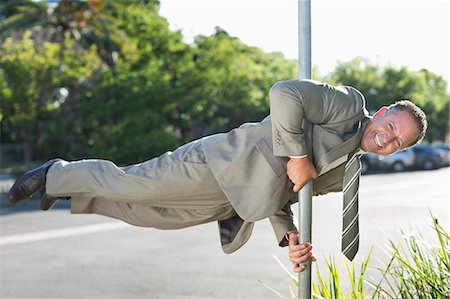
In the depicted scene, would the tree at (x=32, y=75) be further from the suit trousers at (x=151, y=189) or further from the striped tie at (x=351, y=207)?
the striped tie at (x=351, y=207)

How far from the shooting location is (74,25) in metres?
28.0

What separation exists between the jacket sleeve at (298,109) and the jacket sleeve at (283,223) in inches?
25.4

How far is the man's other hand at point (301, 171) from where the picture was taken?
3.23 metres

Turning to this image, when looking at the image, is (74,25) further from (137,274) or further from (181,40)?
(137,274)

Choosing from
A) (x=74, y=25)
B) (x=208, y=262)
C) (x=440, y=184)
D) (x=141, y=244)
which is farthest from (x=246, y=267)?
(x=74, y=25)

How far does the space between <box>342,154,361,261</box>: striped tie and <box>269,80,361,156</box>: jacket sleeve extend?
0.99 feet

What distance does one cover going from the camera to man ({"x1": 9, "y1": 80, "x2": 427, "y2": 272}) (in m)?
3.25

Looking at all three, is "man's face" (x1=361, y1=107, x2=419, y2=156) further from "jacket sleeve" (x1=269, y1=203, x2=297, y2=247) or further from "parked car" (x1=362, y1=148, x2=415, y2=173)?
"parked car" (x1=362, y1=148, x2=415, y2=173)

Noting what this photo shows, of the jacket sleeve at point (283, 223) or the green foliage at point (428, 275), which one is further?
the green foliage at point (428, 275)

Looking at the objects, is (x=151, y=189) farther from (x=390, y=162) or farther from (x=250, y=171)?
(x=390, y=162)

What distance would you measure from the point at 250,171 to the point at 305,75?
60 cm

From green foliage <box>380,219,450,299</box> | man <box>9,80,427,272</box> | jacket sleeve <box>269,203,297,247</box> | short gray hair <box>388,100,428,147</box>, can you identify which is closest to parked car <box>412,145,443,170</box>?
green foliage <box>380,219,450,299</box>

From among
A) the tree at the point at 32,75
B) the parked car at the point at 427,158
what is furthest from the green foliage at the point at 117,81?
the parked car at the point at 427,158

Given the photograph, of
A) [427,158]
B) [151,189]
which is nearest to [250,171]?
[151,189]
